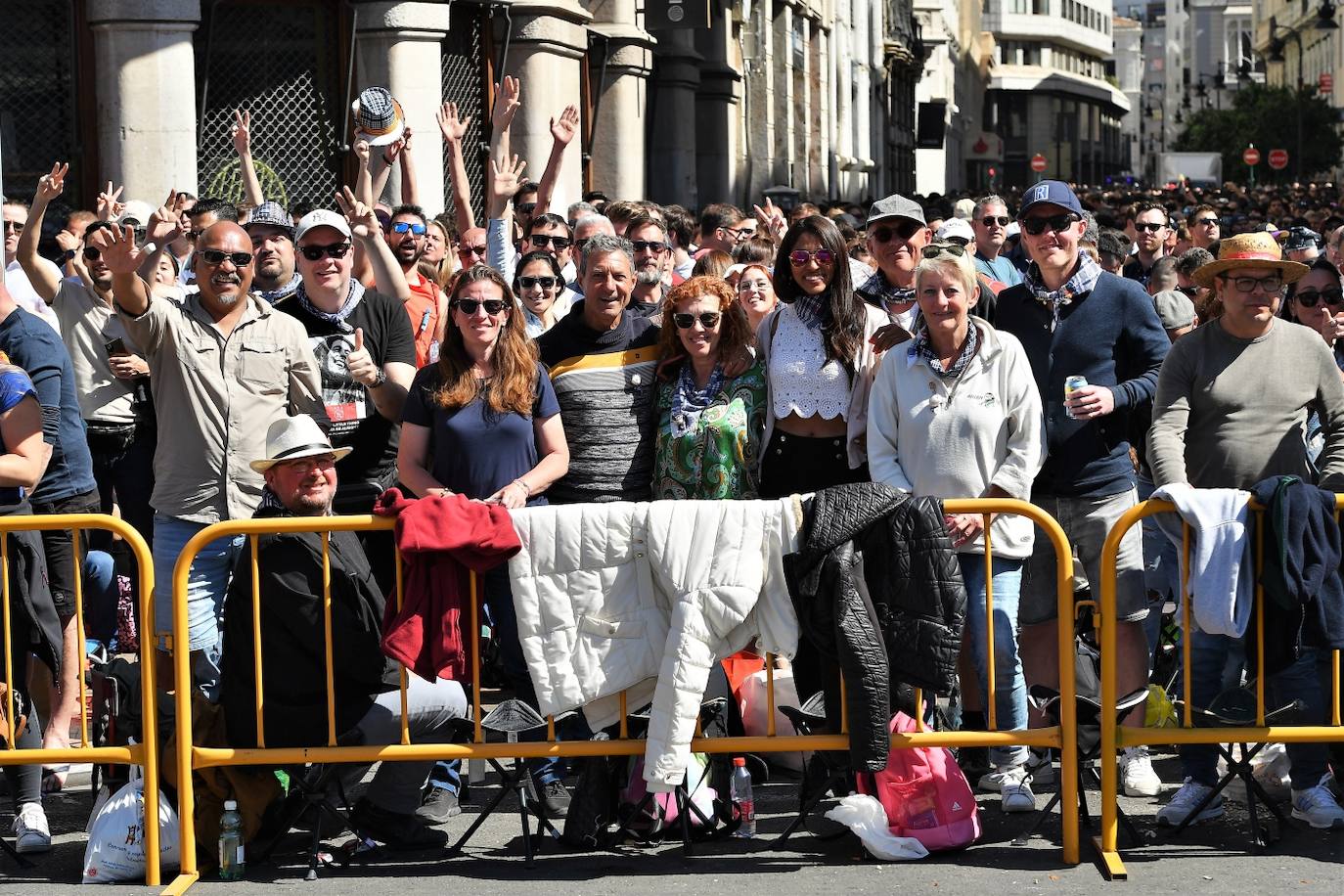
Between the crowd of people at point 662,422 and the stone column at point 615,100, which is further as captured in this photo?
the stone column at point 615,100

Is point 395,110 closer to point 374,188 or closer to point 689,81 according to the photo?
point 374,188

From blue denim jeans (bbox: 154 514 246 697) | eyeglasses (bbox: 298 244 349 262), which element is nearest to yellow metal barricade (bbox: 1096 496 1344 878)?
blue denim jeans (bbox: 154 514 246 697)

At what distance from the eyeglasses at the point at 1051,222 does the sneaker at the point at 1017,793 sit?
6.44 ft

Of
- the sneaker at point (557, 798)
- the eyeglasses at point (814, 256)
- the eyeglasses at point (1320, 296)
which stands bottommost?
the sneaker at point (557, 798)

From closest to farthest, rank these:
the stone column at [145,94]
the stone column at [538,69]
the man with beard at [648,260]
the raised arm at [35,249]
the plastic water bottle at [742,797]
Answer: the plastic water bottle at [742,797], the man with beard at [648,260], the raised arm at [35,249], the stone column at [145,94], the stone column at [538,69]

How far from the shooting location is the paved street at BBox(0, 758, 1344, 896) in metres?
6.39

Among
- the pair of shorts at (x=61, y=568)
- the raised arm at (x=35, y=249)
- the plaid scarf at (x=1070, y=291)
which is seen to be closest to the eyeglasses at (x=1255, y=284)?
the plaid scarf at (x=1070, y=291)

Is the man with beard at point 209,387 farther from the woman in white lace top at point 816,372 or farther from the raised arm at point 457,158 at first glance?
the raised arm at point 457,158

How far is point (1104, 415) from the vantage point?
7492mm

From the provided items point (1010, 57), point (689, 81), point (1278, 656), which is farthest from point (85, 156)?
point (1010, 57)

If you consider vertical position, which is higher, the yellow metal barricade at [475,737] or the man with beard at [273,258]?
the man with beard at [273,258]

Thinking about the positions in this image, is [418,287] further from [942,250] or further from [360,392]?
[942,250]

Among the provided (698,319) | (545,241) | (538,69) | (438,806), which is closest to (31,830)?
(438,806)

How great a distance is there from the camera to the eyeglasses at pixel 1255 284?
7074mm
